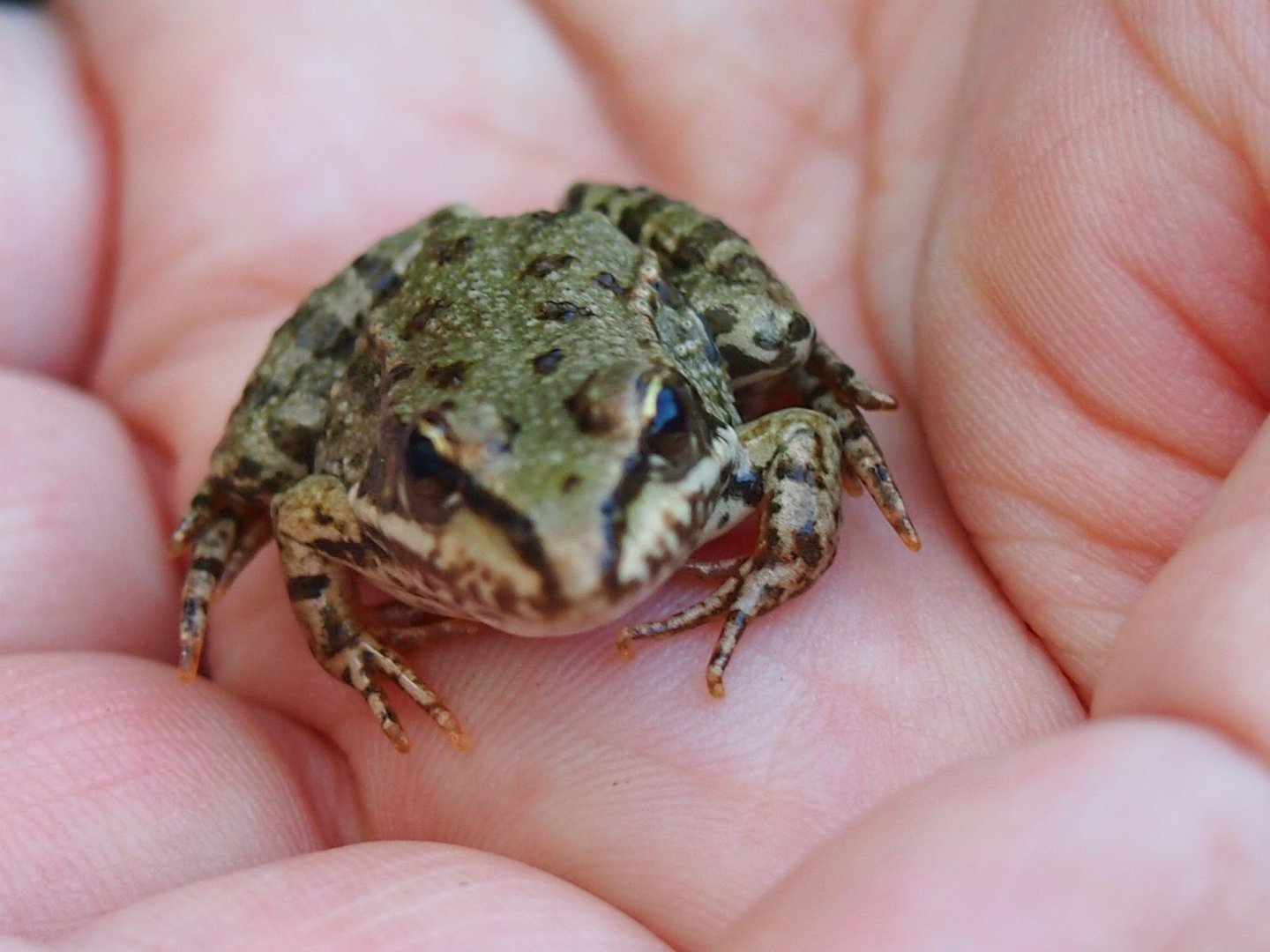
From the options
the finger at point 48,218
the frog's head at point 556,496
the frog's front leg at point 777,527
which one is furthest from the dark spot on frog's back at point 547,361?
the finger at point 48,218

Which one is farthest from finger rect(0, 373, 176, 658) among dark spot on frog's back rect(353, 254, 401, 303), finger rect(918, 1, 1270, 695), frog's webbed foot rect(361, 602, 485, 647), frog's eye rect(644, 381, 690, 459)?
finger rect(918, 1, 1270, 695)

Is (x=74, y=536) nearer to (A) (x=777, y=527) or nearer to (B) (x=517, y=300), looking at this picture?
(B) (x=517, y=300)

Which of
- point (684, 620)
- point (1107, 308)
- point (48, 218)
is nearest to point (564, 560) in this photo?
point (684, 620)

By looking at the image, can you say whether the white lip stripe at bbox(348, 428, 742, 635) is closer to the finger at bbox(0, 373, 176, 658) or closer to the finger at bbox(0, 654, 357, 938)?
the finger at bbox(0, 654, 357, 938)

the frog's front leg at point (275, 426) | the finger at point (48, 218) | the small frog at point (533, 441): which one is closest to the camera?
the small frog at point (533, 441)

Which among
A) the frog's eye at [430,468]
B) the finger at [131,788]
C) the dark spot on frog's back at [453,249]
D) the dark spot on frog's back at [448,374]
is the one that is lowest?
the finger at [131,788]

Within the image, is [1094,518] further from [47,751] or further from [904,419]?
[47,751]

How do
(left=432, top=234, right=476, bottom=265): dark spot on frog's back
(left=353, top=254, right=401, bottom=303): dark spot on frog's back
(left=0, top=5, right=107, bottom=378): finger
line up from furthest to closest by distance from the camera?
(left=0, top=5, right=107, bottom=378): finger < (left=353, top=254, right=401, bottom=303): dark spot on frog's back < (left=432, top=234, right=476, bottom=265): dark spot on frog's back

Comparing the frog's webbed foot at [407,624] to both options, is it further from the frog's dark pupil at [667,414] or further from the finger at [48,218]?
the finger at [48,218]

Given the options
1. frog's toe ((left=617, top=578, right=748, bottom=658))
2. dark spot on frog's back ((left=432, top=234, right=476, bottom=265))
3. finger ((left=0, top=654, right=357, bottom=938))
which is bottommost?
finger ((left=0, top=654, right=357, bottom=938))
